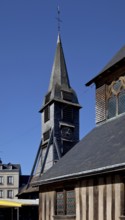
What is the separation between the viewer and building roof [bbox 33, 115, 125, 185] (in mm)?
10203

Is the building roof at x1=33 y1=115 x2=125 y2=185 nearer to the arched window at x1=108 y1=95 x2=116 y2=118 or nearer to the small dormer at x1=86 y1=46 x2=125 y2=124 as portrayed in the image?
the arched window at x1=108 y1=95 x2=116 y2=118

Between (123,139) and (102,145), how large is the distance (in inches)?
48.1

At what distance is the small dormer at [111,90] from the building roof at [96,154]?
0.48 m

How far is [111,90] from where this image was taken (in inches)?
608

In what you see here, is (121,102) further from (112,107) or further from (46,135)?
(46,135)

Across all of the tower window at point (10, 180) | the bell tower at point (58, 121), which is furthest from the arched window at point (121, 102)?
the tower window at point (10, 180)

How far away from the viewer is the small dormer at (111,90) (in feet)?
48.1

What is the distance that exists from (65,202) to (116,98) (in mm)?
4743

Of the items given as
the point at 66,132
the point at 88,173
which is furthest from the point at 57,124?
the point at 88,173

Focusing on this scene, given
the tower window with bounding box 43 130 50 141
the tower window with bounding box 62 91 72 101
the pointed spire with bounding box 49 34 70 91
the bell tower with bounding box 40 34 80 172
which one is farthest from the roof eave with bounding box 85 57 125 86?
the pointed spire with bounding box 49 34 70 91

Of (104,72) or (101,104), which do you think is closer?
(104,72)

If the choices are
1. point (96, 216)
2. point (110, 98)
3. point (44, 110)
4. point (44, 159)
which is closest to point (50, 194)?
point (96, 216)

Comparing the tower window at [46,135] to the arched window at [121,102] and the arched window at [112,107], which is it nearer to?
the arched window at [112,107]

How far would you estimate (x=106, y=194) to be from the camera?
10.4 meters
